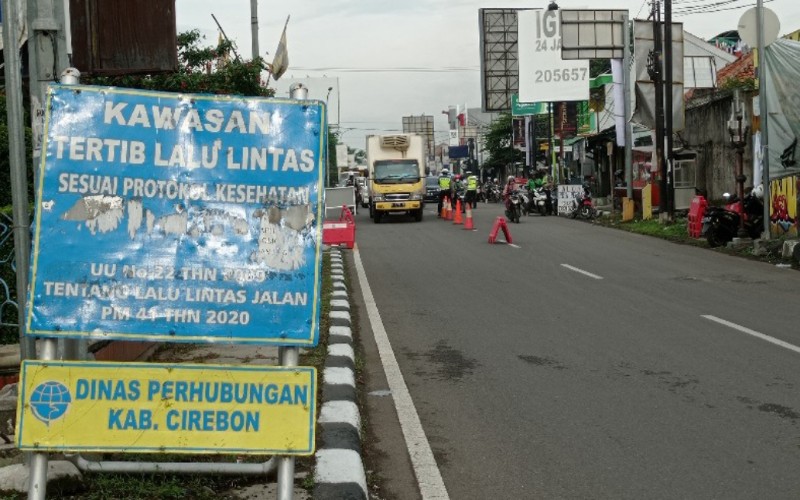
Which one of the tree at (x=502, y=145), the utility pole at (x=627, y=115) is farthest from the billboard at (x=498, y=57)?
the utility pole at (x=627, y=115)

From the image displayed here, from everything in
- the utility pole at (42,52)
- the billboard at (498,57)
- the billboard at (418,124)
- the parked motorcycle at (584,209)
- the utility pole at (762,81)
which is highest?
the billboard at (418,124)

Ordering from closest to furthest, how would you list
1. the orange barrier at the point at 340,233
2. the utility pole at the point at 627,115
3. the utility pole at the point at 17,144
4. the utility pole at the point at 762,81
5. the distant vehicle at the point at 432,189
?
the utility pole at the point at 17,144 < the utility pole at the point at 762,81 < the orange barrier at the point at 340,233 < the utility pole at the point at 627,115 < the distant vehicle at the point at 432,189

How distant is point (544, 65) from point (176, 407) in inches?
1722

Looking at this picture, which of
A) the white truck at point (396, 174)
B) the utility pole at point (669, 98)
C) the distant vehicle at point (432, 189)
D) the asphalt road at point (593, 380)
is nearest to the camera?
the asphalt road at point (593, 380)

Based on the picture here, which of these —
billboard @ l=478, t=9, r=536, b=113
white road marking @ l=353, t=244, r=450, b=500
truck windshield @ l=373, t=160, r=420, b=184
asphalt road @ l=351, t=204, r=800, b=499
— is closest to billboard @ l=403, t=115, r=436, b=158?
billboard @ l=478, t=9, r=536, b=113

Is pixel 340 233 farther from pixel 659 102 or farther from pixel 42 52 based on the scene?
pixel 42 52

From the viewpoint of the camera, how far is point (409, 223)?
32.6m

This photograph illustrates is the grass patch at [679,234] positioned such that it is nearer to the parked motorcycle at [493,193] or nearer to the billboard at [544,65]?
the billboard at [544,65]

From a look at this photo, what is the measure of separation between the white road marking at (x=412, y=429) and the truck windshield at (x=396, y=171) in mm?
23283

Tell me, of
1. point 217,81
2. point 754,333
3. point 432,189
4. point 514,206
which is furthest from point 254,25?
point 432,189

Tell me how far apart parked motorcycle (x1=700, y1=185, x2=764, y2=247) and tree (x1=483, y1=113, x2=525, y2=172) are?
5312 cm

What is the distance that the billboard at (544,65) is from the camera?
45531 mm

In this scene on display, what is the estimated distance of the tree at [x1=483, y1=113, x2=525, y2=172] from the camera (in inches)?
2960

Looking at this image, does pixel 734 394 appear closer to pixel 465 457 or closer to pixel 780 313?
pixel 465 457
